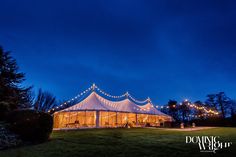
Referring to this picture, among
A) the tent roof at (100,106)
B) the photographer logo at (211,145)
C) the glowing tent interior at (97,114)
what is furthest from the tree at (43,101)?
the photographer logo at (211,145)

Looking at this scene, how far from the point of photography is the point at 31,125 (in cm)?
695

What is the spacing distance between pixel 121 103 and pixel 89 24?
20720mm

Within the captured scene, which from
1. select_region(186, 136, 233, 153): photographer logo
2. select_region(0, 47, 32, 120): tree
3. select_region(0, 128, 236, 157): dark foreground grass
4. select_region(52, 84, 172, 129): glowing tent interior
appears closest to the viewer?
select_region(0, 128, 236, 157): dark foreground grass

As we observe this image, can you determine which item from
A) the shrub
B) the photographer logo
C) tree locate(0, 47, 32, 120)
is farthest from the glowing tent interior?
the photographer logo

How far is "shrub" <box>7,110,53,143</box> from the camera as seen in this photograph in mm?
6898

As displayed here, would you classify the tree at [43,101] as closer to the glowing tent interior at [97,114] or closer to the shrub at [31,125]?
the glowing tent interior at [97,114]

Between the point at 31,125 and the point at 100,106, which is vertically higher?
the point at 100,106

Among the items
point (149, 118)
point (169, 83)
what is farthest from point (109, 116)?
point (169, 83)

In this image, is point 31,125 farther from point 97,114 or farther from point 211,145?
point 97,114

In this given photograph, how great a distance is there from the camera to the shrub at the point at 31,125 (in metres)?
6.90

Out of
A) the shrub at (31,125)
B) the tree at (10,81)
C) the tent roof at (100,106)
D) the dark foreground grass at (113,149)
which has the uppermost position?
the tree at (10,81)

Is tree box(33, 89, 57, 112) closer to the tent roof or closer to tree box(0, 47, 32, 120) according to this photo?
tree box(0, 47, 32, 120)

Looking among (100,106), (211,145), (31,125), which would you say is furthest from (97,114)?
(211,145)

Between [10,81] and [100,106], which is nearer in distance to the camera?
[10,81]
